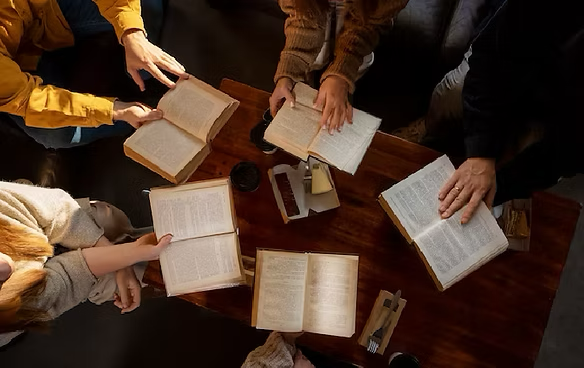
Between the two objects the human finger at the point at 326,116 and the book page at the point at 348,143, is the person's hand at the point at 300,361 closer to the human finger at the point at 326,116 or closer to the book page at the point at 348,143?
the book page at the point at 348,143

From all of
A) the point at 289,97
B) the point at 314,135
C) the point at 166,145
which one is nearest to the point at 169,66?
the point at 166,145

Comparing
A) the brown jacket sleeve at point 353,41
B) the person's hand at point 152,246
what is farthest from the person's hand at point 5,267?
the brown jacket sleeve at point 353,41

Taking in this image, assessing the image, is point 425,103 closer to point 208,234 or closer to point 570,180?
point 570,180

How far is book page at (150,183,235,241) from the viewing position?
1.39 meters

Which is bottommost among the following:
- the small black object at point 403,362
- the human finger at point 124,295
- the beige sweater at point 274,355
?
the human finger at point 124,295

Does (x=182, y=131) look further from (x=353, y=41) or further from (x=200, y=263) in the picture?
(x=353, y=41)

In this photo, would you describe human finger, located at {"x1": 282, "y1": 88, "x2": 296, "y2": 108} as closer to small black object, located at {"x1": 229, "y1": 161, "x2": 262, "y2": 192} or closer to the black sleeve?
small black object, located at {"x1": 229, "y1": 161, "x2": 262, "y2": 192}

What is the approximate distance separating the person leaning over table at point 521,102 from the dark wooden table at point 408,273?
10 cm

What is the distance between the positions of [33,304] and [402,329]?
3.07ft

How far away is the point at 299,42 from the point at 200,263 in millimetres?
715

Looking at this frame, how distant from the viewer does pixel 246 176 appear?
1.46 meters

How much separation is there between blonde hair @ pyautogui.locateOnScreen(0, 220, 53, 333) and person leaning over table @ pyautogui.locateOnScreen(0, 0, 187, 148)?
389 millimetres

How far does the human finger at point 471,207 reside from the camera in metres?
1.39

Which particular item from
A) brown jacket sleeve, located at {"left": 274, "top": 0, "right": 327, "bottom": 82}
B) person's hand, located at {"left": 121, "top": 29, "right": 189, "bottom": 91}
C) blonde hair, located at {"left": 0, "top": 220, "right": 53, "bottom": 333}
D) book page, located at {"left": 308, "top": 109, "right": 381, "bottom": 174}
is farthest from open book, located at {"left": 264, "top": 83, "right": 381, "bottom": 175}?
blonde hair, located at {"left": 0, "top": 220, "right": 53, "bottom": 333}
